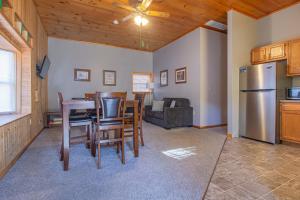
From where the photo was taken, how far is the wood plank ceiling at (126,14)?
3416 millimetres

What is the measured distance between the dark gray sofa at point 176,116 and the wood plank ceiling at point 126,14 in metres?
2.25

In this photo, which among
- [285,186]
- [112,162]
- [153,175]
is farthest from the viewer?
[112,162]

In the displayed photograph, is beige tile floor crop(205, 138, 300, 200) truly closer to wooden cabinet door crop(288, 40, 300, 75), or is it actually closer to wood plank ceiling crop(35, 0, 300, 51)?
wooden cabinet door crop(288, 40, 300, 75)

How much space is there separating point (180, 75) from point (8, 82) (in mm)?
4437

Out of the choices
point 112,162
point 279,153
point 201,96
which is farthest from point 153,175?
point 201,96

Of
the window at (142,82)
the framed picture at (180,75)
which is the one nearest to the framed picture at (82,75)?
the window at (142,82)

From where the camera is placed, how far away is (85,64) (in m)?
5.84

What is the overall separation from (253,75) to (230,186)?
2.61m

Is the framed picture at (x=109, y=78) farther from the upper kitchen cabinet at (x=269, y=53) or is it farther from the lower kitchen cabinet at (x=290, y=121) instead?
the lower kitchen cabinet at (x=290, y=121)

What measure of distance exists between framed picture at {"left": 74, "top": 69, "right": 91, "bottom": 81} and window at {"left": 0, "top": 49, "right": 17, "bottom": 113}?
2.79 metres

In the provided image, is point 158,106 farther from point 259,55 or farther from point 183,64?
point 259,55

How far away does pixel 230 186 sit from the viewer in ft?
5.68

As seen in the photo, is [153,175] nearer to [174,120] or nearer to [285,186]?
[285,186]

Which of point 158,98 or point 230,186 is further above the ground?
point 158,98
